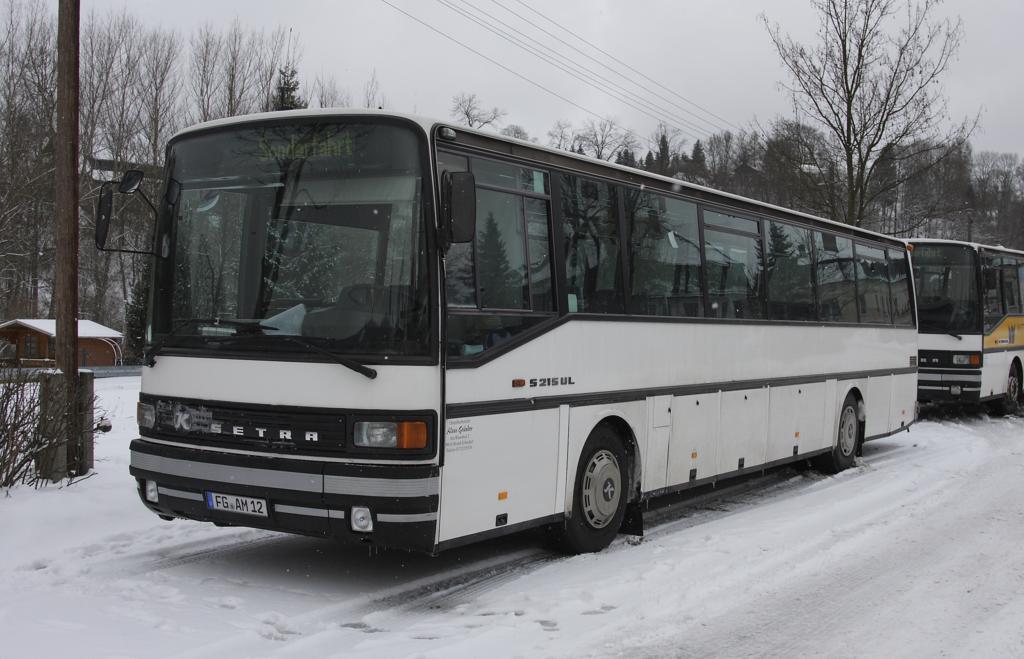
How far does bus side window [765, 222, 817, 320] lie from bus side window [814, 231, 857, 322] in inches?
12.4

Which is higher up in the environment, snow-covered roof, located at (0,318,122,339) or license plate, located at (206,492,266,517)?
snow-covered roof, located at (0,318,122,339)

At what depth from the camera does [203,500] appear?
629 centimetres

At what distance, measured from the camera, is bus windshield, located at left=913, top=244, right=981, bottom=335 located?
60.5ft

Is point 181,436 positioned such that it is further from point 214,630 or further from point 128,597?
point 214,630

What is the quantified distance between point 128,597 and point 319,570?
4.68ft

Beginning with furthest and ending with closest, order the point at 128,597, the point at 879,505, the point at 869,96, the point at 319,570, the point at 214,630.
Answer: the point at 869,96 < the point at 879,505 < the point at 319,570 < the point at 128,597 < the point at 214,630

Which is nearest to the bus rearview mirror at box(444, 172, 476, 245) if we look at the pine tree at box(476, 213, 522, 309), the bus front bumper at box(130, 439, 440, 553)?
the pine tree at box(476, 213, 522, 309)

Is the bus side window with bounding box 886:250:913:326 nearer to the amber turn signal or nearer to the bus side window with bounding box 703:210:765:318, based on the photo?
the bus side window with bounding box 703:210:765:318

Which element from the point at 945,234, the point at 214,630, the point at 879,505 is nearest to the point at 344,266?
the point at 214,630

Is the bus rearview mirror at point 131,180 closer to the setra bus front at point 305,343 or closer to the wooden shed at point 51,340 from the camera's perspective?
the setra bus front at point 305,343

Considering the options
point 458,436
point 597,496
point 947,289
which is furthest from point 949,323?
point 458,436

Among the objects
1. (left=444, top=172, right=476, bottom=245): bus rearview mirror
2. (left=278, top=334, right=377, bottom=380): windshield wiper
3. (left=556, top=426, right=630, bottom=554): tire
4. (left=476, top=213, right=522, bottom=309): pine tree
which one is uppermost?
(left=444, top=172, right=476, bottom=245): bus rearview mirror

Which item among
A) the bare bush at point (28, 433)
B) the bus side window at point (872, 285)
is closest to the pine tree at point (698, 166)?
the bus side window at point (872, 285)

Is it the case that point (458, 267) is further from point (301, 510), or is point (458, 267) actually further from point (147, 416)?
point (147, 416)
